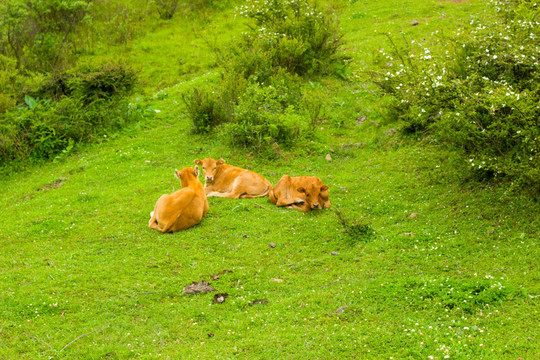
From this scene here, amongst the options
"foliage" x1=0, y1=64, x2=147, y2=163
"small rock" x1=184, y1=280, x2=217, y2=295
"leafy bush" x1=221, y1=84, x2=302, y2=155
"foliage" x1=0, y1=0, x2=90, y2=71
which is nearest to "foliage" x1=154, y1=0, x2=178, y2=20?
"foliage" x1=0, y1=0, x2=90, y2=71

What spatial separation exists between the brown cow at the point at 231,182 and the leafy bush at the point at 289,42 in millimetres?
6347

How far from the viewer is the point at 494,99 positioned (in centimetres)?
997

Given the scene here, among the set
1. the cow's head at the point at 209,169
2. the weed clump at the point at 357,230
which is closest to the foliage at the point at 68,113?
the cow's head at the point at 209,169

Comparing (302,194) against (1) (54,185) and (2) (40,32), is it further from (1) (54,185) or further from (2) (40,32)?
(2) (40,32)

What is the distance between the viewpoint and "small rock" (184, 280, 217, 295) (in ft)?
29.6

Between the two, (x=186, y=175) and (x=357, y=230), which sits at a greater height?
(x=186, y=175)

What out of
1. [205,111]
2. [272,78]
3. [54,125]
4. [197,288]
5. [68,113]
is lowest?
[54,125]

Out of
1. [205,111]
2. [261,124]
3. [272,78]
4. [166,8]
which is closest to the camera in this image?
[261,124]

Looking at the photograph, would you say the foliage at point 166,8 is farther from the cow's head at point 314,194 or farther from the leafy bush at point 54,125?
the cow's head at point 314,194

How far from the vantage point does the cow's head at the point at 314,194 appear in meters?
12.0

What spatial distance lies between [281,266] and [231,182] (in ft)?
13.0

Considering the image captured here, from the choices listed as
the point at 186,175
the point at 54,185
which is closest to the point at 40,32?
the point at 54,185

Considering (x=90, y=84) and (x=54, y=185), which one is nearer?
(x=54, y=185)

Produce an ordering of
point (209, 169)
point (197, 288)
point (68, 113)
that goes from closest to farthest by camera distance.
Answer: point (197, 288) → point (209, 169) → point (68, 113)
